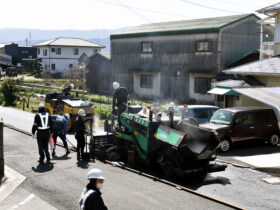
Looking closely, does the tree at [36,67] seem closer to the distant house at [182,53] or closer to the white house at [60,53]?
the white house at [60,53]

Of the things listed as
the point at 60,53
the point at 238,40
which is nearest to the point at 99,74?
the point at 238,40

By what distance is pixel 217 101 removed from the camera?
98.6ft

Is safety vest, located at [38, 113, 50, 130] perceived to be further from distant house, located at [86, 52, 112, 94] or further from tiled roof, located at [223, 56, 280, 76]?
distant house, located at [86, 52, 112, 94]

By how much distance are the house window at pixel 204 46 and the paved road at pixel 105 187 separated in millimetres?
20233

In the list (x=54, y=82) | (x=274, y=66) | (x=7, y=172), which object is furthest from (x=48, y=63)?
(x=7, y=172)

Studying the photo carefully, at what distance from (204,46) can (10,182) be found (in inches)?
940

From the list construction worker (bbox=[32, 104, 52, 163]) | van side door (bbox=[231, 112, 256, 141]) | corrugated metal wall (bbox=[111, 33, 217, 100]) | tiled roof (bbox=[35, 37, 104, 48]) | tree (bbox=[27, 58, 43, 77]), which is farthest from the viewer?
tiled roof (bbox=[35, 37, 104, 48])

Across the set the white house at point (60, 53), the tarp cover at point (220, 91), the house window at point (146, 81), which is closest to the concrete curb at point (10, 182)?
the tarp cover at point (220, 91)

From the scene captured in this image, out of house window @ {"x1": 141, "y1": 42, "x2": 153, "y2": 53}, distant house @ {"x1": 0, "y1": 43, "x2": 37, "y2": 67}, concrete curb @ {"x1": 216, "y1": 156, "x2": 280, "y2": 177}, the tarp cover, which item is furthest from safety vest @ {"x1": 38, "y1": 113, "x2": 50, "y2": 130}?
distant house @ {"x1": 0, "y1": 43, "x2": 37, "y2": 67}

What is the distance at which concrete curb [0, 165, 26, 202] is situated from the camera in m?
10.1

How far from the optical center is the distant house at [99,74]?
43209 millimetres

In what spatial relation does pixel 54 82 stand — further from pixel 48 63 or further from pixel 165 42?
pixel 165 42

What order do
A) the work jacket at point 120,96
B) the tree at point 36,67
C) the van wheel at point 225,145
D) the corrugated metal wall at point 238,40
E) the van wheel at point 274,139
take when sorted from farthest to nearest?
the tree at point 36,67 < the corrugated metal wall at point 238,40 < the van wheel at point 274,139 < the van wheel at point 225,145 < the work jacket at point 120,96

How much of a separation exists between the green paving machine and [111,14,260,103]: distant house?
747 inches
